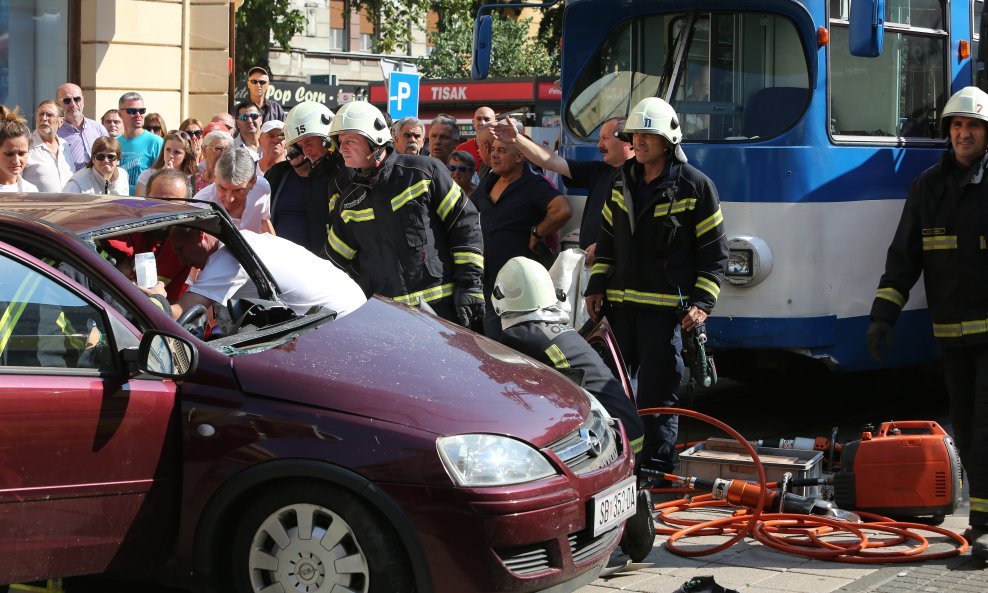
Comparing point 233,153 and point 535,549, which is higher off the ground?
point 233,153

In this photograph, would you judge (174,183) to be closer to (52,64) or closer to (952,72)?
(952,72)

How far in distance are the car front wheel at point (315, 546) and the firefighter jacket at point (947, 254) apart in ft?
10.2

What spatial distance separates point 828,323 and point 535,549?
4197 mm

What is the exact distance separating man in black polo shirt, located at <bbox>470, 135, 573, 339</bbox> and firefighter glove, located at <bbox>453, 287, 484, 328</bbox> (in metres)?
1.26

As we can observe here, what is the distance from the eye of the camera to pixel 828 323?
26.8ft

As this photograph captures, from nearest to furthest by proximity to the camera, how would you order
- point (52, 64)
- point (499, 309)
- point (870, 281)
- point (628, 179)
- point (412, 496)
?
point (412, 496), point (499, 309), point (628, 179), point (870, 281), point (52, 64)

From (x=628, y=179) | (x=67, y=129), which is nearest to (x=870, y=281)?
(x=628, y=179)

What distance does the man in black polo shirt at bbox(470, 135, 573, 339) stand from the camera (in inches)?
337

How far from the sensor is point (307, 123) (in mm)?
8328

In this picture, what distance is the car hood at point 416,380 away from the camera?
4461 millimetres

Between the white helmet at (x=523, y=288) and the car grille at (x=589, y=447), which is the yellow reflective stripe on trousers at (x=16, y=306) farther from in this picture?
the white helmet at (x=523, y=288)

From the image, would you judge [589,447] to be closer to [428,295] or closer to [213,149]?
[428,295]

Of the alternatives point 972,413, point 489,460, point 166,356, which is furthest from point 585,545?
point 972,413

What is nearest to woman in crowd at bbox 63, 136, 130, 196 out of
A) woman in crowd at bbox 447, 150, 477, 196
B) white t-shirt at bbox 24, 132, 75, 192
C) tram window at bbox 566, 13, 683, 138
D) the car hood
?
white t-shirt at bbox 24, 132, 75, 192
